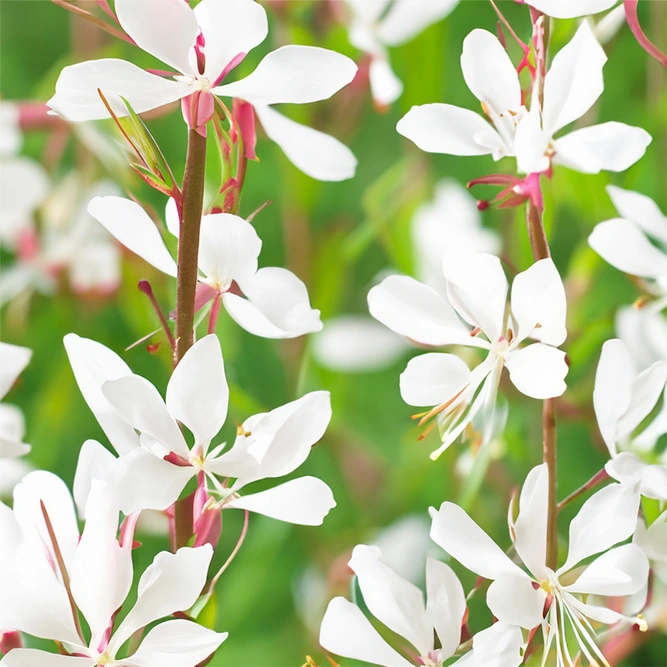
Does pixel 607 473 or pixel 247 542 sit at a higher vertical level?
pixel 607 473

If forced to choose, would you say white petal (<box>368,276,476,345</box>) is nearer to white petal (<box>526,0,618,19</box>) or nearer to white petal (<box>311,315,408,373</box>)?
white petal (<box>526,0,618,19</box>)

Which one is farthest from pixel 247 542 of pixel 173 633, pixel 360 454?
pixel 173 633

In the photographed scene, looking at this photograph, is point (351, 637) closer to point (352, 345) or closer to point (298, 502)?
point (298, 502)

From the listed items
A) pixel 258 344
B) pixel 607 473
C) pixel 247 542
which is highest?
pixel 607 473

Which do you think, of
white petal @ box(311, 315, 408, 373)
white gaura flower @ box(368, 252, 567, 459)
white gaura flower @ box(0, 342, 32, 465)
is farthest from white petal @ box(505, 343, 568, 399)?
white petal @ box(311, 315, 408, 373)

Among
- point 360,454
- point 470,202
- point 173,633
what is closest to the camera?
point 173,633

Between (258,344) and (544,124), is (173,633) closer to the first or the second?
(544,124)
